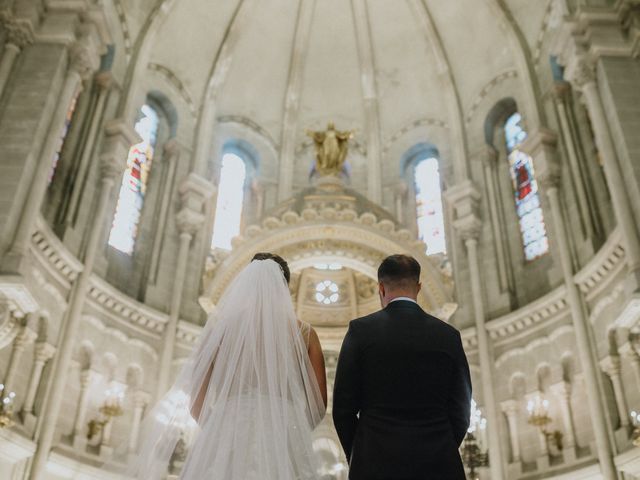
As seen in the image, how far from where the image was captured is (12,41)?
37.7 ft

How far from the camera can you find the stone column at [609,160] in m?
10.0

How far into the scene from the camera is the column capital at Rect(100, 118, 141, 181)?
14148 mm

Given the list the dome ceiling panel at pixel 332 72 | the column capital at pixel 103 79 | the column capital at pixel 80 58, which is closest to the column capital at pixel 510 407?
the dome ceiling panel at pixel 332 72

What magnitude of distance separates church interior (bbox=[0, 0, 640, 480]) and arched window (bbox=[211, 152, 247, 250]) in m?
0.06

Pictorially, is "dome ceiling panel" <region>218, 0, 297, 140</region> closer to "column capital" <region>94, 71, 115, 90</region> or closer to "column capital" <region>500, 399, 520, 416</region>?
"column capital" <region>94, 71, 115, 90</region>

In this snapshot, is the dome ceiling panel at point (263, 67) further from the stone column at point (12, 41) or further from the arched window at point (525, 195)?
the stone column at point (12, 41)

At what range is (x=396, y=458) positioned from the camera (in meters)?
2.90

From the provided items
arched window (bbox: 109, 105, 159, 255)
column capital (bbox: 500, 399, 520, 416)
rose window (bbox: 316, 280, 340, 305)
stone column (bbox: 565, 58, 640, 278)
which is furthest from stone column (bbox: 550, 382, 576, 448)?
arched window (bbox: 109, 105, 159, 255)

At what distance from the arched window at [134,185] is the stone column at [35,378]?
12.0ft

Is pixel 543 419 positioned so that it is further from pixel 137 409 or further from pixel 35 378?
pixel 35 378

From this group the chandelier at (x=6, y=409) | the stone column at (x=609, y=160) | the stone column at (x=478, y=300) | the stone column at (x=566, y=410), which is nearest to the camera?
the chandelier at (x=6, y=409)

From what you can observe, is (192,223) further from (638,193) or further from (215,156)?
(638,193)

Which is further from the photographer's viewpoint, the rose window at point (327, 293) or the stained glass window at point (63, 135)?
the rose window at point (327, 293)

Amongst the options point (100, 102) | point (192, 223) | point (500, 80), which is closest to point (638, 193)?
point (500, 80)
